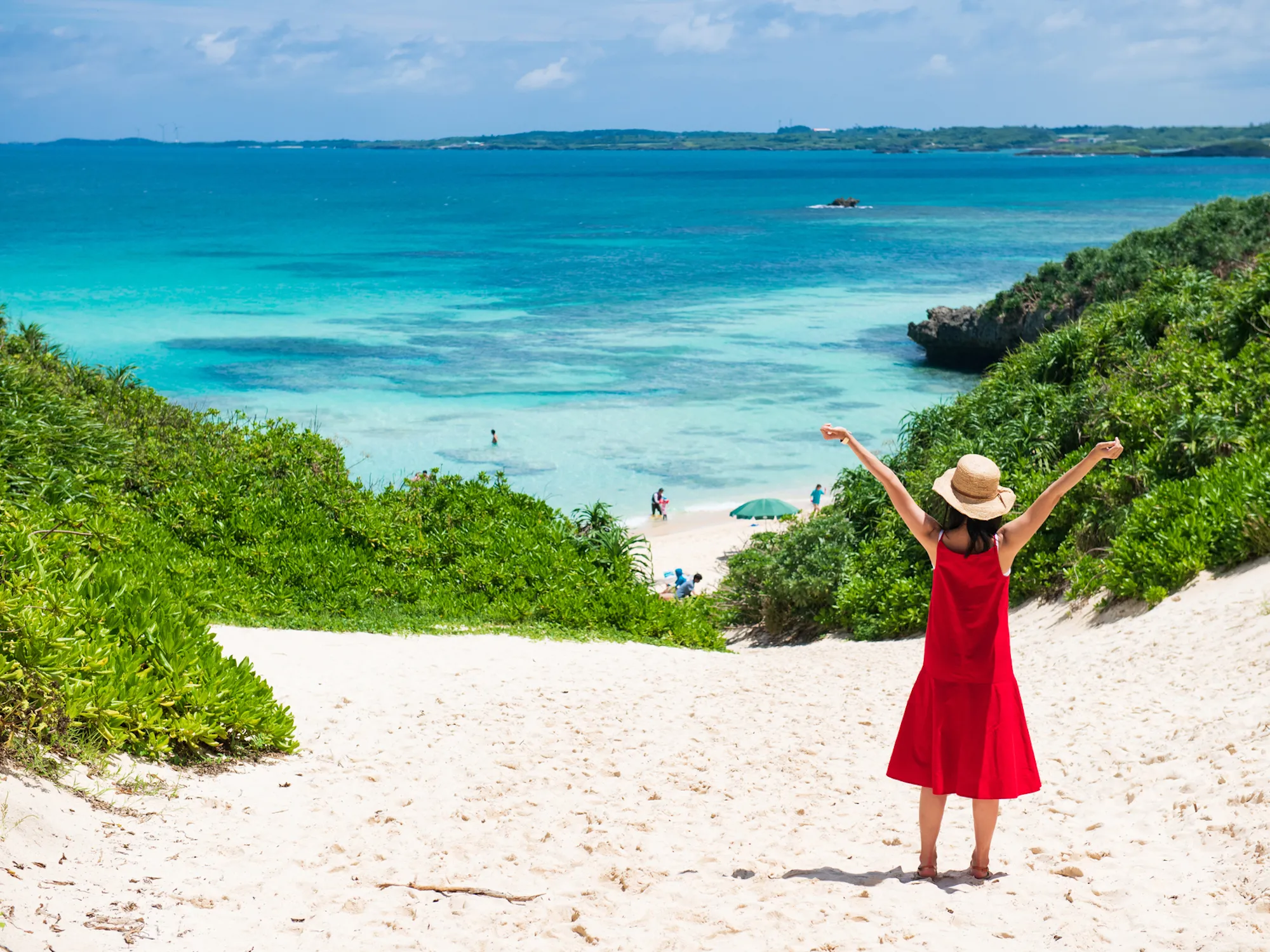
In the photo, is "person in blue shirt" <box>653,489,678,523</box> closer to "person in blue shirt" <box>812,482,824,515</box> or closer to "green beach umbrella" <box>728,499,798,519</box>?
"green beach umbrella" <box>728,499,798,519</box>

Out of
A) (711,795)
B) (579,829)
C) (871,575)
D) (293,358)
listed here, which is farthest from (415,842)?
(293,358)

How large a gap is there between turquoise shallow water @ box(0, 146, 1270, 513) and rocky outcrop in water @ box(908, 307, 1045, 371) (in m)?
1.45

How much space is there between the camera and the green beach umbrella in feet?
82.7

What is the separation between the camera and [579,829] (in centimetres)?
574

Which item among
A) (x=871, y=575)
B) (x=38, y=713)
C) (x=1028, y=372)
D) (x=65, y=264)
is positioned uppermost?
(x=65, y=264)

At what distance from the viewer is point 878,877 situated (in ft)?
16.5

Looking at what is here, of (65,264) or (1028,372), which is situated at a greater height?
(65,264)

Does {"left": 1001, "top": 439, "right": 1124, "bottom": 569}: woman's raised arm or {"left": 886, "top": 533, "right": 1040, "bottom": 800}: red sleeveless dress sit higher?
{"left": 1001, "top": 439, "right": 1124, "bottom": 569}: woman's raised arm

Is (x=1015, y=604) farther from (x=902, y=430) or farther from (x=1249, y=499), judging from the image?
(x=902, y=430)

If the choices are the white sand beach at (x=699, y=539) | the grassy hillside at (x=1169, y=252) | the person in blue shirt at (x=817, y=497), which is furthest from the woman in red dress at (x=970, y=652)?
the grassy hillside at (x=1169, y=252)

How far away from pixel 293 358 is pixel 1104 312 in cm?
3423

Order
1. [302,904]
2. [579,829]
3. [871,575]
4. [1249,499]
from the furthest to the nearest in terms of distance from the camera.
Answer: [871,575] < [1249,499] < [579,829] < [302,904]

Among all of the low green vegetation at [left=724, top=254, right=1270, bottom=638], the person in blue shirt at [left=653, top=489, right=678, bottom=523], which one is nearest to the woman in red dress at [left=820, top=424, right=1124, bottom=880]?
the low green vegetation at [left=724, top=254, right=1270, bottom=638]

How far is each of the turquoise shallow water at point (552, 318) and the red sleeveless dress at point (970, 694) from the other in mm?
22817
